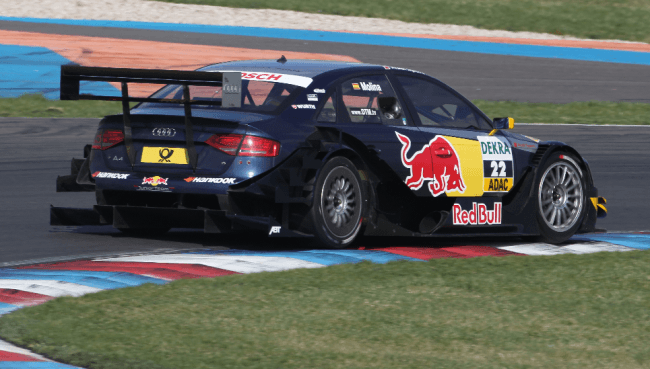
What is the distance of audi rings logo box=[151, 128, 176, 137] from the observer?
738 centimetres

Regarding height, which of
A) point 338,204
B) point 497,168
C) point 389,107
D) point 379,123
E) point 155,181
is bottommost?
point 338,204

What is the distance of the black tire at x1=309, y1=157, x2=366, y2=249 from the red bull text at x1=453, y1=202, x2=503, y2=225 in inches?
34.7

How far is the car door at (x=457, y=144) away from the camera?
8.21m

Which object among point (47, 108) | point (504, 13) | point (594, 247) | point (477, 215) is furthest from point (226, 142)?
point (504, 13)

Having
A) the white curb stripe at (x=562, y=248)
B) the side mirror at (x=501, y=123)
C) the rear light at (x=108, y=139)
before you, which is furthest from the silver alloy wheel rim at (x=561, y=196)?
the rear light at (x=108, y=139)

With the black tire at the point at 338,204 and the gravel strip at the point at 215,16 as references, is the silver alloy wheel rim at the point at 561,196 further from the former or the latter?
the gravel strip at the point at 215,16

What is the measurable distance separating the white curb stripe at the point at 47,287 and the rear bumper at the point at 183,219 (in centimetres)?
132

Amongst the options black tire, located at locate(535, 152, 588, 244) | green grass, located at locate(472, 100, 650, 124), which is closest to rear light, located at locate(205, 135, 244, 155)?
black tire, located at locate(535, 152, 588, 244)

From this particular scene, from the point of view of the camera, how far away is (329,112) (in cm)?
776

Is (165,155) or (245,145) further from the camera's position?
(165,155)

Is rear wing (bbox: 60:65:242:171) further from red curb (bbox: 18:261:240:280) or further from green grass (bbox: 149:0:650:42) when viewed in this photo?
green grass (bbox: 149:0:650:42)

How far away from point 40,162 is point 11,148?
3.70 feet

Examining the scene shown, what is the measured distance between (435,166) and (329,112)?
100 centimetres

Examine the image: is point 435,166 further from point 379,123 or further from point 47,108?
point 47,108
